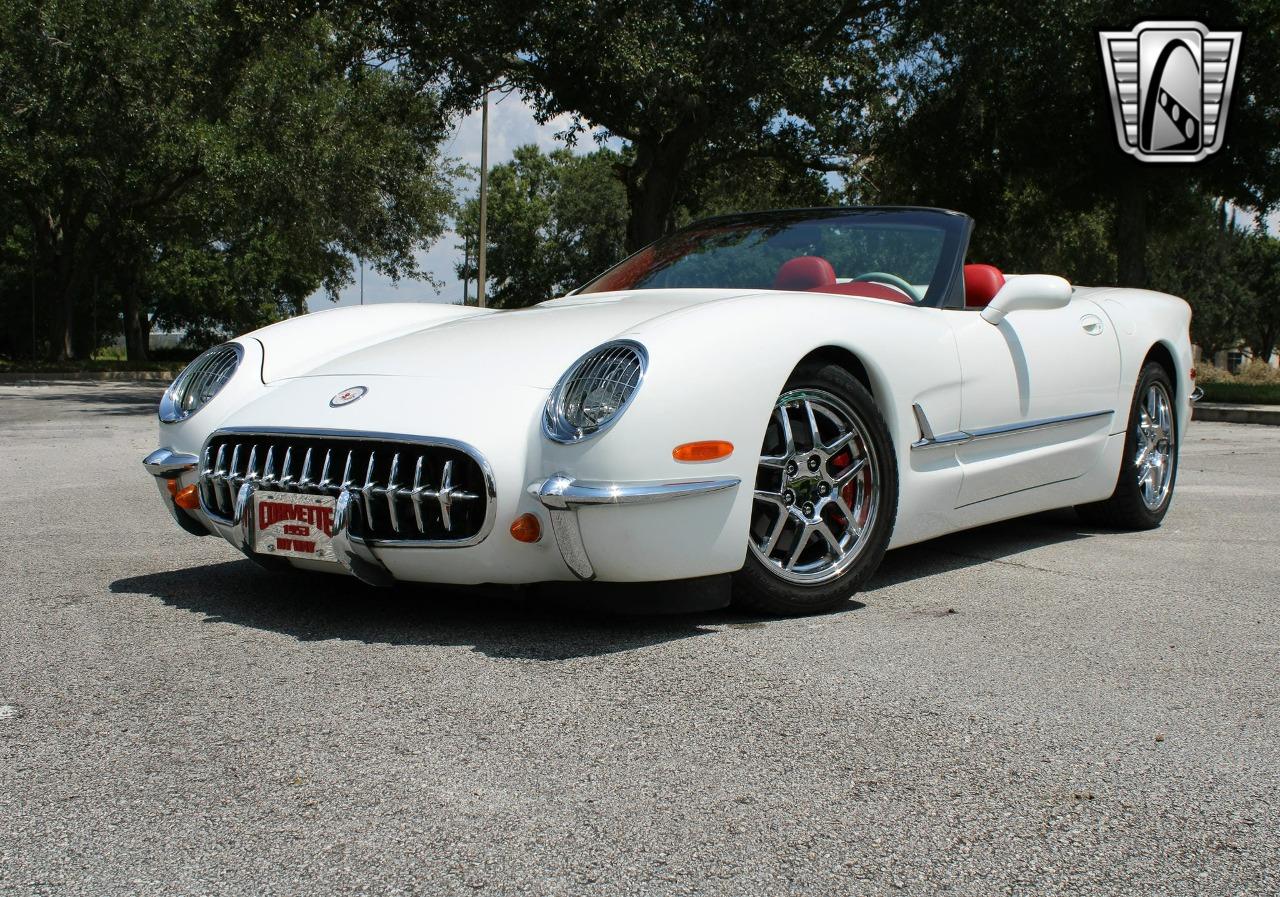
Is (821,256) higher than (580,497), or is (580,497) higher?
(821,256)

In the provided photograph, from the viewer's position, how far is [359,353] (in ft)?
13.5

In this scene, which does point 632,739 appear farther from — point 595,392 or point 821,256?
point 821,256

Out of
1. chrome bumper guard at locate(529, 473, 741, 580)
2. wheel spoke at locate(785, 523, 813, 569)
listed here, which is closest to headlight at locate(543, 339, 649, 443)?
chrome bumper guard at locate(529, 473, 741, 580)

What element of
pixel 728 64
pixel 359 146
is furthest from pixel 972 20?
pixel 359 146

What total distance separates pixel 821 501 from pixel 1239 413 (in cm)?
1407

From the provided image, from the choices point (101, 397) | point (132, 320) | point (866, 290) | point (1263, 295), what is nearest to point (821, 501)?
point (866, 290)

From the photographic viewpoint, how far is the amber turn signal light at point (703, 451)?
3.26 m

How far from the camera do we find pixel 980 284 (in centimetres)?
493

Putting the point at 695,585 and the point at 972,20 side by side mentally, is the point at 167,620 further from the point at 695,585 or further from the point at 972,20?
the point at 972,20

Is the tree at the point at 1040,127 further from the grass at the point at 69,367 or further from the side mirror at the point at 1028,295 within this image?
the grass at the point at 69,367

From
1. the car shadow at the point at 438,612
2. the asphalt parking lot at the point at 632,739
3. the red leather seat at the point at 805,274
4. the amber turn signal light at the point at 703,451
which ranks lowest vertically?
the car shadow at the point at 438,612

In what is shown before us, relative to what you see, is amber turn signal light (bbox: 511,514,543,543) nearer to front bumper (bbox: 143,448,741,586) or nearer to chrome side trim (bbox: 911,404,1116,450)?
front bumper (bbox: 143,448,741,586)

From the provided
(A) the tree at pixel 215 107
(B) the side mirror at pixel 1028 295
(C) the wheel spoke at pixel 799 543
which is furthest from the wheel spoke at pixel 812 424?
(A) the tree at pixel 215 107

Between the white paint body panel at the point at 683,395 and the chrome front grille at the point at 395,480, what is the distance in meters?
0.04
